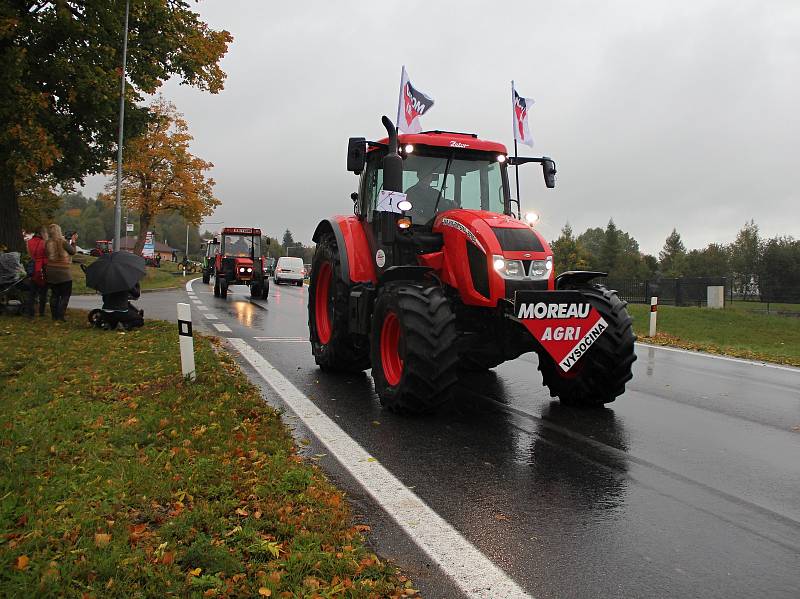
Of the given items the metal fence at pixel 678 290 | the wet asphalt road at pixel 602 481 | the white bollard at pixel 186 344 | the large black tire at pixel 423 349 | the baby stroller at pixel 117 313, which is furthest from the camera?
the metal fence at pixel 678 290

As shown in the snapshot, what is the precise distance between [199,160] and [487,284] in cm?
4882

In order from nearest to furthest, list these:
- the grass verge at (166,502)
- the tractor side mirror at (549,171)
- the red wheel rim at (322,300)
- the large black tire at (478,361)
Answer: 1. the grass verge at (166,502)
2. the large black tire at (478,361)
3. the tractor side mirror at (549,171)
4. the red wheel rim at (322,300)

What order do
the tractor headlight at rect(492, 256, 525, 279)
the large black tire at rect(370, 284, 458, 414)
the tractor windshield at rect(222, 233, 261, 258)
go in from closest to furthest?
the large black tire at rect(370, 284, 458, 414)
the tractor headlight at rect(492, 256, 525, 279)
the tractor windshield at rect(222, 233, 261, 258)

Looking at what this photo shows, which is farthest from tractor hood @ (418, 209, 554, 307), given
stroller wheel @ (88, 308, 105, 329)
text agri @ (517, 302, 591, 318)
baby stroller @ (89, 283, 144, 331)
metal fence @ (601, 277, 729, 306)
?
metal fence @ (601, 277, 729, 306)

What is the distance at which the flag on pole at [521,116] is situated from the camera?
26.6 feet

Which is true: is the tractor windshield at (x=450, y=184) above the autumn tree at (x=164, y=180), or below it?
→ below

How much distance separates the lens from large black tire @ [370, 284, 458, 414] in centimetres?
577

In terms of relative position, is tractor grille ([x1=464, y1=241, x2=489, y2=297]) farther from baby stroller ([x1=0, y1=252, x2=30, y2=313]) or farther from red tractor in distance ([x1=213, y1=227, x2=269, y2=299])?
red tractor in distance ([x1=213, y1=227, x2=269, y2=299])

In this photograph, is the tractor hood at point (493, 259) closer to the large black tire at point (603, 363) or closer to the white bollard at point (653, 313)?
the large black tire at point (603, 363)

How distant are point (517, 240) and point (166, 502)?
3792 millimetres

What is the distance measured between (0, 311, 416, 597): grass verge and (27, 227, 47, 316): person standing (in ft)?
21.9

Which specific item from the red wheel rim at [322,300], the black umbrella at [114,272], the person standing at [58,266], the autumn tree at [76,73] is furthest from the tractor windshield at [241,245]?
the red wheel rim at [322,300]

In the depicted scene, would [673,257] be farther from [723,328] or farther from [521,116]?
[521,116]

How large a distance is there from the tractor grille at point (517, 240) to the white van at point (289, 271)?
40.4 meters
